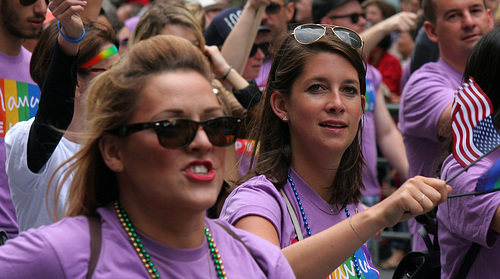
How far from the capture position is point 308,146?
10.1ft

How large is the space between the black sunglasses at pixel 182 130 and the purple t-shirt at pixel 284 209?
→ 590 millimetres

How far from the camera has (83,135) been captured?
7.55 ft

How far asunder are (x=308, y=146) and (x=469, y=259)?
2.56 ft

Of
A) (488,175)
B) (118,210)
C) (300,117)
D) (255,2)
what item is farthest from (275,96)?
(255,2)

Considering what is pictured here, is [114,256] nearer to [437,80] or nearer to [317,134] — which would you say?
[317,134]

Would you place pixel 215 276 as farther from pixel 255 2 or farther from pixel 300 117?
pixel 255 2

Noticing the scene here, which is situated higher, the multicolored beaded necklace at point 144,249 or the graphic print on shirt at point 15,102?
the multicolored beaded necklace at point 144,249

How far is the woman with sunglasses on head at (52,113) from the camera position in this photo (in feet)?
10.2

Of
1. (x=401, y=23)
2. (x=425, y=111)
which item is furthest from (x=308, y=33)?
(x=401, y=23)

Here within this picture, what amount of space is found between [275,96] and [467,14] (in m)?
2.32

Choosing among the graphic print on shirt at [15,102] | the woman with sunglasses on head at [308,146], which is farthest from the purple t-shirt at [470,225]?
the graphic print on shirt at [15,102]

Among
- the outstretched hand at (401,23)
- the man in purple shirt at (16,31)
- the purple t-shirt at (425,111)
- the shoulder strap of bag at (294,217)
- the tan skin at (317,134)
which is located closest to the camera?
the tan skin at (317,134)

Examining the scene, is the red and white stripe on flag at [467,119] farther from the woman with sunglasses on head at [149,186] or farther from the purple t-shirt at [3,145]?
the purple t-shirt at [3,145]

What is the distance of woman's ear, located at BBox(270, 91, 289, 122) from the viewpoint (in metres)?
3.19
